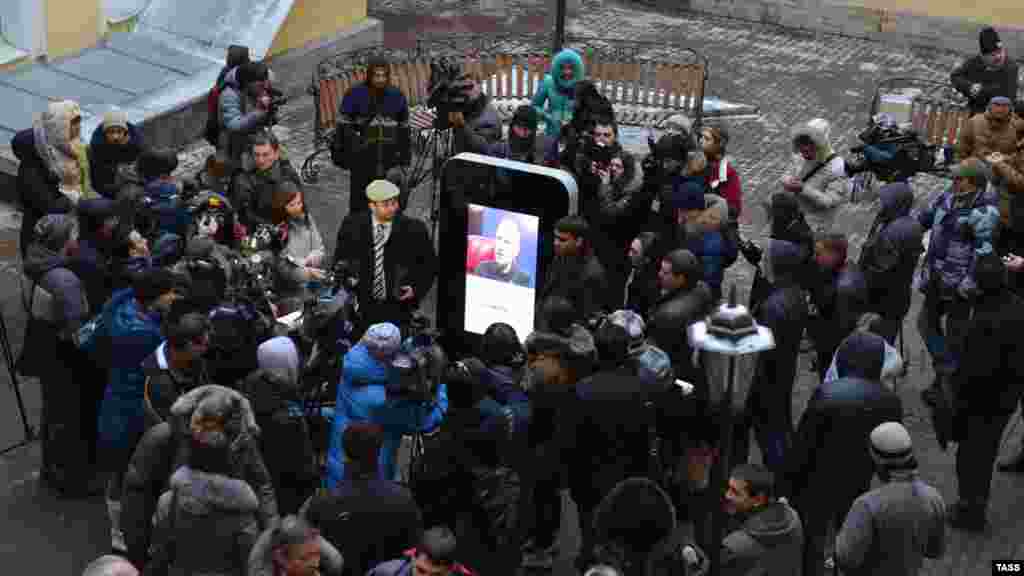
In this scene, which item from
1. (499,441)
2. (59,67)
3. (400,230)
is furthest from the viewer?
(59,67)

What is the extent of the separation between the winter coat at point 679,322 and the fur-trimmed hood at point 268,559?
333 centimetres

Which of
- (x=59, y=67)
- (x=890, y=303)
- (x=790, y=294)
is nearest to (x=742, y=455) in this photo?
(x=790, y=294)

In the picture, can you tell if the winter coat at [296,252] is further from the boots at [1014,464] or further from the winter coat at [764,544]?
the boots at [1014,464]

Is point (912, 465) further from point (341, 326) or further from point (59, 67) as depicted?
point (59, 67)

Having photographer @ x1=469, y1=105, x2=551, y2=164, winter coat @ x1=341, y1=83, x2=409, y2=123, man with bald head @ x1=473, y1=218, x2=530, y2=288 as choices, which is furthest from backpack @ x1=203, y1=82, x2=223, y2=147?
man with bald head @ x1=473, y1=218, x2=530, y2=288

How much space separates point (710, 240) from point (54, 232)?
452 centimetres

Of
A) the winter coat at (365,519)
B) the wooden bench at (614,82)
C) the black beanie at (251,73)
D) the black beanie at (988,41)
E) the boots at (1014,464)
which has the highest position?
the black beanie at (251,73)

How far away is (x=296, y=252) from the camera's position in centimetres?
1156

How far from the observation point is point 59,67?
1797 cm

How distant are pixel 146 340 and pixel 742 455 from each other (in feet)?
13.4

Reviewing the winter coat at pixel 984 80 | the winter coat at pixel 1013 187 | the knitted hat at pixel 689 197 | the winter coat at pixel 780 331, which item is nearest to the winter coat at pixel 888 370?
the winter coat at pixel 780 331

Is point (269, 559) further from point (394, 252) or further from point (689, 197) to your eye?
point (689, 197)

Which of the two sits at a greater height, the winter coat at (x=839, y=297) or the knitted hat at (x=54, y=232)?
the knitted hat at (x=54, y=232)

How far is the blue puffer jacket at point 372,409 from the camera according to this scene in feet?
30.5
